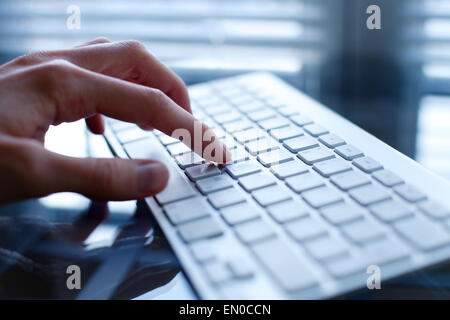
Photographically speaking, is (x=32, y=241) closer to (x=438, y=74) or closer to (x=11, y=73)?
(x=11, y=73)

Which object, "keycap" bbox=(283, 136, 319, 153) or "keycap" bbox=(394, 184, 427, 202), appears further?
"keycap" bbox=(283, 136, 319, 153)

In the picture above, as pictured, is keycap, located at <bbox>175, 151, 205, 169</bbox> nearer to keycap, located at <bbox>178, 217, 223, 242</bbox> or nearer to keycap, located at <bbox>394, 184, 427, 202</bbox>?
keycap, located at <bbox>178, 217, 223, 242</bbox>

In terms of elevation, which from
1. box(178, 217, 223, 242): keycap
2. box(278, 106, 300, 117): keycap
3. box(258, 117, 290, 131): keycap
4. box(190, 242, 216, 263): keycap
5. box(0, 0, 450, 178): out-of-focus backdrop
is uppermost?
box(0, 0, 450, 178): out-of-focus backdrop

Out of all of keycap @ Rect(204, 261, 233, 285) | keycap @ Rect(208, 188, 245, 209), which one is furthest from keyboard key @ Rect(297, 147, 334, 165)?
keycap @ Rect(204, 261, 233, 285)

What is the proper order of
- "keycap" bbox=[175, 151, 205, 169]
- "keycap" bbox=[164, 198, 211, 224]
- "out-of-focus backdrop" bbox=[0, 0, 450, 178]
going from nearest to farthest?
"keycap" bbox=[164, 198, 211, 224], "keycap" bbox=[175, 151, 205, 169], "out-of-focus backdrop" bbox=[0, 0, 450, 178]

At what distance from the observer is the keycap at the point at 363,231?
1.39ft

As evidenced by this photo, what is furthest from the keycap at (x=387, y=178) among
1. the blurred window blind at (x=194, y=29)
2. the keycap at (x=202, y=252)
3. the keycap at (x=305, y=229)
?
the blurred window blind at (x=194, y=29)

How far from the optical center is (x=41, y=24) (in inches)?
48.7

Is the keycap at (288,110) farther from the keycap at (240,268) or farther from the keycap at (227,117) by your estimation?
the keycap at (240,268)

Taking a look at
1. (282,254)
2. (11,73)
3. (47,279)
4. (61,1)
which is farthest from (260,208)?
(61,1)

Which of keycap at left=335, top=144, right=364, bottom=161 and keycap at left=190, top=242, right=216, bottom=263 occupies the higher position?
keycap at left=335, top=144, right=364, bottom=161

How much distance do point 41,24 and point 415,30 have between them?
92cm

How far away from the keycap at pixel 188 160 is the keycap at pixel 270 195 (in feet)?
0.37

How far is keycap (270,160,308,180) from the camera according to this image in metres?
0.54
